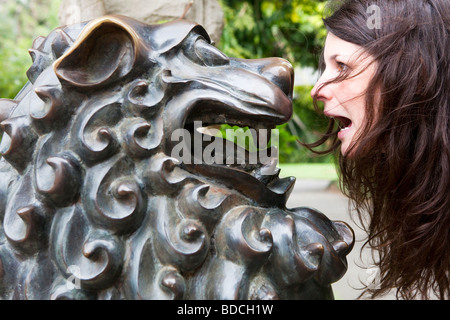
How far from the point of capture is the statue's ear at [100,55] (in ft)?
2.91

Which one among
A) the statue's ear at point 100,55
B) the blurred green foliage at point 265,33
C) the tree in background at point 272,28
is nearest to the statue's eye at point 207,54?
the statue's ear at point 100,55

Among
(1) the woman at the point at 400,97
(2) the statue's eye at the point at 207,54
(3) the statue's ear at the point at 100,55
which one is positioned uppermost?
(3) the statue's ear at the point at 100,55

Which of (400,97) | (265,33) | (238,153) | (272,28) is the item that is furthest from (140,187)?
(272,28)

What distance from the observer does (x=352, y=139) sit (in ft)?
4.00

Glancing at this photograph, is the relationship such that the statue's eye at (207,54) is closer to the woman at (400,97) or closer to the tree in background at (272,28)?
the woman at (400,97)

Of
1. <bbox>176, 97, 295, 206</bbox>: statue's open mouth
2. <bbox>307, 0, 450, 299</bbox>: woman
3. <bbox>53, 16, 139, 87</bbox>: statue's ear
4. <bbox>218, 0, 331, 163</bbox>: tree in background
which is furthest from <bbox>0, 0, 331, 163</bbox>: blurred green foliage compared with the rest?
<bbox>53, 16, 139, 87</bbox>: statue's ear

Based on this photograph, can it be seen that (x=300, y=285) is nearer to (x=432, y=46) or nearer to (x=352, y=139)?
(x=352, y=139)

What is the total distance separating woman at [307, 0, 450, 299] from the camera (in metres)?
1.16

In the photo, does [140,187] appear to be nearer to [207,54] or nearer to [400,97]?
[207,54]

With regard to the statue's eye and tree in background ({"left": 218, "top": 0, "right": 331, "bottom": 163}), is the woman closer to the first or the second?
the statue's eye

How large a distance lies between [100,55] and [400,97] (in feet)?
2.16

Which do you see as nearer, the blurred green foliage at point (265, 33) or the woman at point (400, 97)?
the woman at point (400, 97)

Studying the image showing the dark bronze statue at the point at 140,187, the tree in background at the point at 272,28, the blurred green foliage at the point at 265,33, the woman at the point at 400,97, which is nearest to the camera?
the dark bronze statue at the point at 140,187

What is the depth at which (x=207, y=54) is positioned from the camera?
96 centimetres
